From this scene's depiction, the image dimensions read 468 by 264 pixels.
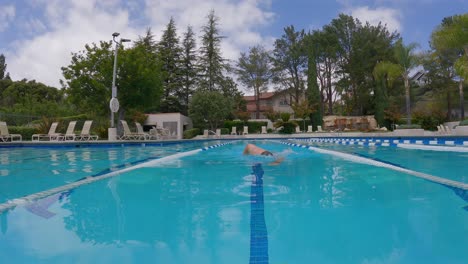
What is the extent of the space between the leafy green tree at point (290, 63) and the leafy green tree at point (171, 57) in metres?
11.3

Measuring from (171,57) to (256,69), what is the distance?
10.4 metres

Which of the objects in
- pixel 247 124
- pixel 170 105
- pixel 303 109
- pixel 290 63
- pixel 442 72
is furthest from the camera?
pixel 290 63

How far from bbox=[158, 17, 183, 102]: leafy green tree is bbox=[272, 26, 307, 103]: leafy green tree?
11.3m

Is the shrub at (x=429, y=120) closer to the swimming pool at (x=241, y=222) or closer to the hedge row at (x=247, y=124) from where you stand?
the hedge row at (x=247, y=124)

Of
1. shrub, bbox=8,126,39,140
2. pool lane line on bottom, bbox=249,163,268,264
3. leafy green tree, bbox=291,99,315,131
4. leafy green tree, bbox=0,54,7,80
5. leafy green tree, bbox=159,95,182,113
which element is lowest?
pool lane line on bottom, bbox=249,163,268,264

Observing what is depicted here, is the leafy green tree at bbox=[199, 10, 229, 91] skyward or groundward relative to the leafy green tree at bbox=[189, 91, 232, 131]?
skyward

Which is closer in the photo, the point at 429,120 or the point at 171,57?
the point at 429,120

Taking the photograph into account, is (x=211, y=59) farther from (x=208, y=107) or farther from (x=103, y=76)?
(x=103, y=76)

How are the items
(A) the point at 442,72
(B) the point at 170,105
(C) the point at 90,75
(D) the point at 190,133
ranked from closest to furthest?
(C) the point at 90,75 → (D) the point at 190,133 → (A) the point at 442,72 → (B) the point at 170,105

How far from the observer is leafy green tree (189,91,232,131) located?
29.5m

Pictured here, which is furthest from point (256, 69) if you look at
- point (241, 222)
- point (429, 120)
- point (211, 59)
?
point (241, 222)

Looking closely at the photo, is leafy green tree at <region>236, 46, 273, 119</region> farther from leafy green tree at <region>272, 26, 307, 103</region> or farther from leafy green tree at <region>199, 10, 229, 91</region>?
leafy green tree at <region>199, 10, 229, 91</region>

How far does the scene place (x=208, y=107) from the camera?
29.7 m

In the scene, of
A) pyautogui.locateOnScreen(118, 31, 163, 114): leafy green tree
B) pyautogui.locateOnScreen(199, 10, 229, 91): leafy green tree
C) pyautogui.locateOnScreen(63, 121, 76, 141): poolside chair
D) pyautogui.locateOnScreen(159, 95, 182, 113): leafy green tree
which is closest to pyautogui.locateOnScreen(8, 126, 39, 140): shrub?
pyautogui.locateOnScreen(63, 121, 76, 141): poolside chair
